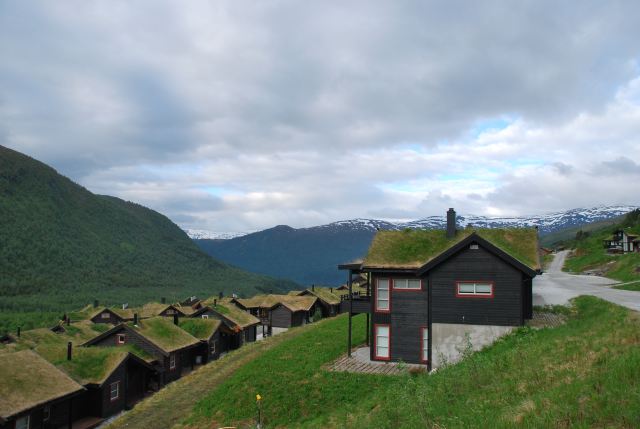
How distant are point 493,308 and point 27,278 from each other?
178 m

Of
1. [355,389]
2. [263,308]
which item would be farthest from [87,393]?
[263,308]

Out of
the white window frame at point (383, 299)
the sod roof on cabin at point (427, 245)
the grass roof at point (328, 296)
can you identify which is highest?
the sod roof on cabin at point (427, 245)

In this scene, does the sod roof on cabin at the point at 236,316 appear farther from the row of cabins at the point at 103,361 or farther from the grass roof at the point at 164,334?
the grass roof at the point at 164,334

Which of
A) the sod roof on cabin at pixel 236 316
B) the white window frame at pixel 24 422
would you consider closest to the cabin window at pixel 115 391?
the white window frame at pixel 24 422

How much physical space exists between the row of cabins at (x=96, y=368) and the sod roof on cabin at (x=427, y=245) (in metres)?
20.7

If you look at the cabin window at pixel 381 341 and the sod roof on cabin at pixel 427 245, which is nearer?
the sod roof on cabin at pixel 427 245

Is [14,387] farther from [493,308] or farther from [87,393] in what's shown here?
[493,308]

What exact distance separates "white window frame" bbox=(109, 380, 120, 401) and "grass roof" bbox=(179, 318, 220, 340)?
15.4 meters

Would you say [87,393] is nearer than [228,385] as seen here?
No

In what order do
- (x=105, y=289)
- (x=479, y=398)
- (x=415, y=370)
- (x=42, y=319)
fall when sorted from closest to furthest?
1. (x=479, y=398)
2. (x=415, y=370)
3. (x=42, y=319)
4. (x=105, y=289)

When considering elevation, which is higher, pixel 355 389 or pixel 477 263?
pixel 477 263

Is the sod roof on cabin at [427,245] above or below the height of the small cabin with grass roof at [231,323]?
above

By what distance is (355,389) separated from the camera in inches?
918

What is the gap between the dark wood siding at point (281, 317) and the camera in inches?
3000
